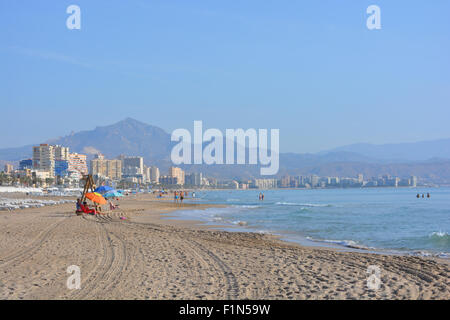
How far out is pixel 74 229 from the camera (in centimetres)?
1733

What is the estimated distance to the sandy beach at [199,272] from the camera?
22.4ft

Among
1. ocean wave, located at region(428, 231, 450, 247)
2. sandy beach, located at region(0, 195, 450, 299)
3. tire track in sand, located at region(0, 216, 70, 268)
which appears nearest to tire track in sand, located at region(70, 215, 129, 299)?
sandy beach, located at region(0, 195, 450, 299)

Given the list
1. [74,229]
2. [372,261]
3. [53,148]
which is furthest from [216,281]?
[53,148]

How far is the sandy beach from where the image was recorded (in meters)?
6.84

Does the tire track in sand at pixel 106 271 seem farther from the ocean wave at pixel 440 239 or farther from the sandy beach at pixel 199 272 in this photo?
the ocean wave at pixel 440 239

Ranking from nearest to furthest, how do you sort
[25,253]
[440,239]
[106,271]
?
[106,271], [25,253], [440,239]

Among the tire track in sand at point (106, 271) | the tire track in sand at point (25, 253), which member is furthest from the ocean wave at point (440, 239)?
the tire track in sand at point (25, 253)

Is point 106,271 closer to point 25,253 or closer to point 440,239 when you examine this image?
point 25,253

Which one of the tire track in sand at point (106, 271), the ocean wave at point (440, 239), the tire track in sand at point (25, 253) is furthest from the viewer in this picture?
the ocean wave at point (440, 239)

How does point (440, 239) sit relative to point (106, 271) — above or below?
below

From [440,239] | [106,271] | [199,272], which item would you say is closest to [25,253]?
[106,271]

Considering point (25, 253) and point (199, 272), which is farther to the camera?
point (25, 253)

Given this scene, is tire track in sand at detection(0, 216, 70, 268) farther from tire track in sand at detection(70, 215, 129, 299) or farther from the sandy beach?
tire track in sand at detection(70, 215, 129, 299)

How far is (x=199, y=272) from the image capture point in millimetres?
8555
